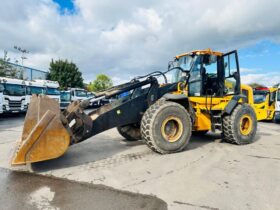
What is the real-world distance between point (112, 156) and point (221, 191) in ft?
8.25

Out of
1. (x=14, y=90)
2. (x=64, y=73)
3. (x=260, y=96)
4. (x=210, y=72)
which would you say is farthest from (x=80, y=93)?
(x=210, y=72)

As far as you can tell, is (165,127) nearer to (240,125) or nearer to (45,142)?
(240,125)

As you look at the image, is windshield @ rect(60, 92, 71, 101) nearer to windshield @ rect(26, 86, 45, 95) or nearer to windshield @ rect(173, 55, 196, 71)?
windshield @ rect(26, 86, 45, 95)

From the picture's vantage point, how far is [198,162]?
190 inches

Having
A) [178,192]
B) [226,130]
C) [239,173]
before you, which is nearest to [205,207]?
[178,192]

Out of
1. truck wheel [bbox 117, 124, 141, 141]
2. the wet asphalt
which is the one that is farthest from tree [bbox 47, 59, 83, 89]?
the wet asphalt

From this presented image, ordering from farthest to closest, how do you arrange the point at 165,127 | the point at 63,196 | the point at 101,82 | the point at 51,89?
the point at 101,82 → the point at 51,89 → the point at 165,127 → the point at 63,196

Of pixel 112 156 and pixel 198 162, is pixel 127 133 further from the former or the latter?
pixel 198 162

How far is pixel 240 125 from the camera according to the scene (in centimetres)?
644

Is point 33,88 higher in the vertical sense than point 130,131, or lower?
higher

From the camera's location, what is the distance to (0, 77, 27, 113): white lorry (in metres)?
15.4

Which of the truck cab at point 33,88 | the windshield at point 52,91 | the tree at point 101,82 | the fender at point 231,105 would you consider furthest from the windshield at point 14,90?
the tree at point 101,82

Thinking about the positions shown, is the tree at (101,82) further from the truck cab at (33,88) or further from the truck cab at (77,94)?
the truck cab at (33,88)

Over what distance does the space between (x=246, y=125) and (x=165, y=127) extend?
2854 millimetres
